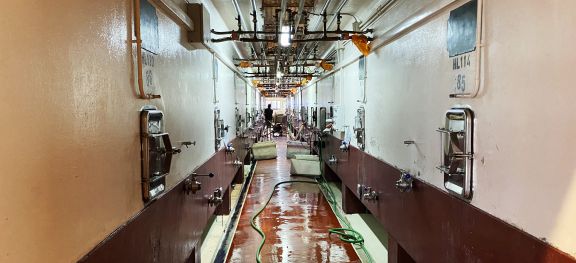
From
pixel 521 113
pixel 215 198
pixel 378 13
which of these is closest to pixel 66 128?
pixel 521 113

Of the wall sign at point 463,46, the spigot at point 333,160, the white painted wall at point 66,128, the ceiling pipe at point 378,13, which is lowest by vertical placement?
the spigot at point 333,160

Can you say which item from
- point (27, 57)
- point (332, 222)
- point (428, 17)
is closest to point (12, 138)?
point (27, 57)

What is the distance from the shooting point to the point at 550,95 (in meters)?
1.53

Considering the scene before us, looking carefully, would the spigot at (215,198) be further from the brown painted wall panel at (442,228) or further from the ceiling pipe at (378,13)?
the ceiling pipe at (378,13)

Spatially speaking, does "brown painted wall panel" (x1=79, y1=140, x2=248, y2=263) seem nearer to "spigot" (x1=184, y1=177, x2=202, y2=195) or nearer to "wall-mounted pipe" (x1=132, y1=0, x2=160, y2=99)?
"spigot" (x1=184, y1=177, x2=202, y2=195)

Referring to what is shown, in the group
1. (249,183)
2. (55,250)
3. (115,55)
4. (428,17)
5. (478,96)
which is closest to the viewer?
(55,250)

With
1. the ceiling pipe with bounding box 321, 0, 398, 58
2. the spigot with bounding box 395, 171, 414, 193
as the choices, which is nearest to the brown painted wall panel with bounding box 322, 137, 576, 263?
the spigot with bounding box 395, 171, 414, 193

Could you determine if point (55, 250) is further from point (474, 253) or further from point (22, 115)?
point (474, 253)

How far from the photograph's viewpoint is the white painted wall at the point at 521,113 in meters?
1.46

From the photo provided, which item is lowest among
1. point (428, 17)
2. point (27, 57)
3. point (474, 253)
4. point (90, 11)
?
point (474, 253)

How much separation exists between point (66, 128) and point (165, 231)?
4.40ft

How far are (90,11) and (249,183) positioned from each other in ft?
22.7

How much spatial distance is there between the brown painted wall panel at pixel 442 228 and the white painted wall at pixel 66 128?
1.73 metres

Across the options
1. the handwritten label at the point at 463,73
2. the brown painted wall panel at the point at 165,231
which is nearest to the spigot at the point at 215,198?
the brown painted wall panel at the point at 165,231
